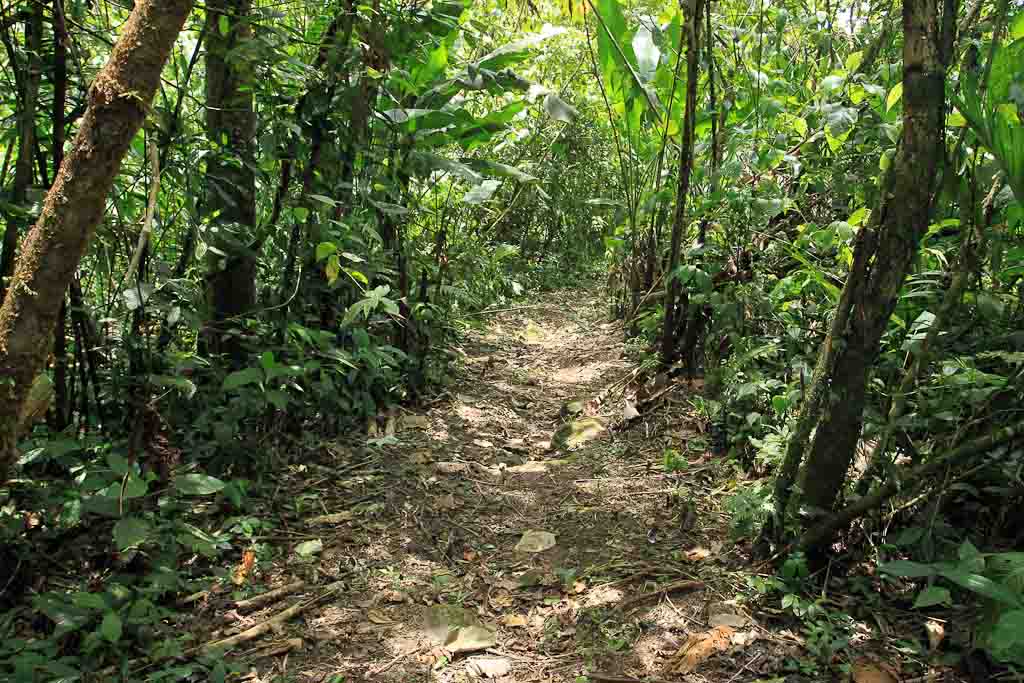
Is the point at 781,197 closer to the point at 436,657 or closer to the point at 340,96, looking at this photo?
the point at 340,96

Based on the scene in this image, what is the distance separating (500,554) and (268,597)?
86 cm

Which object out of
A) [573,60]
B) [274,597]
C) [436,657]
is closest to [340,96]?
[274,597]

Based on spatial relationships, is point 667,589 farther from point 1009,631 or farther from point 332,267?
point 332,267

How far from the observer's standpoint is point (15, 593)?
2.05 meters

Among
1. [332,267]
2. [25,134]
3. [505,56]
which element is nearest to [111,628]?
[332,267]

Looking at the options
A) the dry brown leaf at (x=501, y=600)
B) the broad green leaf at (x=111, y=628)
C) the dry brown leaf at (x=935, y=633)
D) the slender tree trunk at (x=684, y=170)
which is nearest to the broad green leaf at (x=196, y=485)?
the broad green leaf at (x=111, y=628)

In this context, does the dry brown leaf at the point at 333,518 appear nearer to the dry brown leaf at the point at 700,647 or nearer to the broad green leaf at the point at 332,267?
the broad green leaf at the point at 332,267

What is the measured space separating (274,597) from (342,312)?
1.51 meters

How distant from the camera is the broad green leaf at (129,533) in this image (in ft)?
5.92

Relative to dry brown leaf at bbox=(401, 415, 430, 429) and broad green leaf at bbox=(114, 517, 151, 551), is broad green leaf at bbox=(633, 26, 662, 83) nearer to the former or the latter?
dry brown leaf at bbox=(401, 415, 430, 429)

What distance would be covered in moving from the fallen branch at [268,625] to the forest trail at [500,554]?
1.1 inches

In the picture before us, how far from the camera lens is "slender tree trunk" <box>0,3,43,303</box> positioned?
215cm

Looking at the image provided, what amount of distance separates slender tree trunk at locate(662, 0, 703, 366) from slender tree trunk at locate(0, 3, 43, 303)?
111 inches

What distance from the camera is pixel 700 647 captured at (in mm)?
1963
